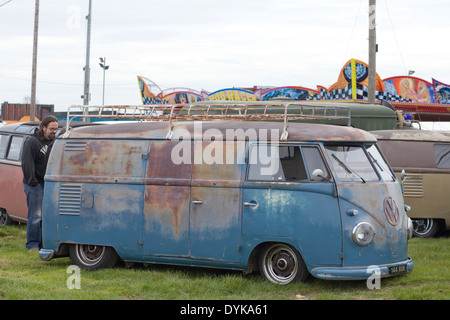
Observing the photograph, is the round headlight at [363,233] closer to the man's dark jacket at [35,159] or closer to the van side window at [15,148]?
the man's dark jacket at [35,159]

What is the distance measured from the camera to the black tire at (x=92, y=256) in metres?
10.2

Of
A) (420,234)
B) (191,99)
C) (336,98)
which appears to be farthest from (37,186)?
(191,99)

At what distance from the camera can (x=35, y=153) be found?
1137 cm

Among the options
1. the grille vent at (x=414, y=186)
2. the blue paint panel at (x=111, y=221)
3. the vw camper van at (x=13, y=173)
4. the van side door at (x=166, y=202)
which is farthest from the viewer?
the vw camper van at (x=13, y=173)

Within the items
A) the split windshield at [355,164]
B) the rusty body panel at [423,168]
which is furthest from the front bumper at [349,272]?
the rusty body panel at [423,168]

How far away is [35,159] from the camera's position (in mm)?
11398

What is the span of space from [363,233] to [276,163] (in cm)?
133

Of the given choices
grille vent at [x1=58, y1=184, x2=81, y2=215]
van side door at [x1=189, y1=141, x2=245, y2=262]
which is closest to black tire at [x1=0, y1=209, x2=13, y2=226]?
grille vent at [x1=58, y1=184, x2=81, y2=215]

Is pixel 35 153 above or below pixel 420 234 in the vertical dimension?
above

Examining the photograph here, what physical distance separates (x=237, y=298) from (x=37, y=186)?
14.8 ft

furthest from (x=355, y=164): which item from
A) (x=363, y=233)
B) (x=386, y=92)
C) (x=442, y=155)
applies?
(x=386, y=92)

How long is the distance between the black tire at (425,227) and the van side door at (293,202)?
19.0ft
